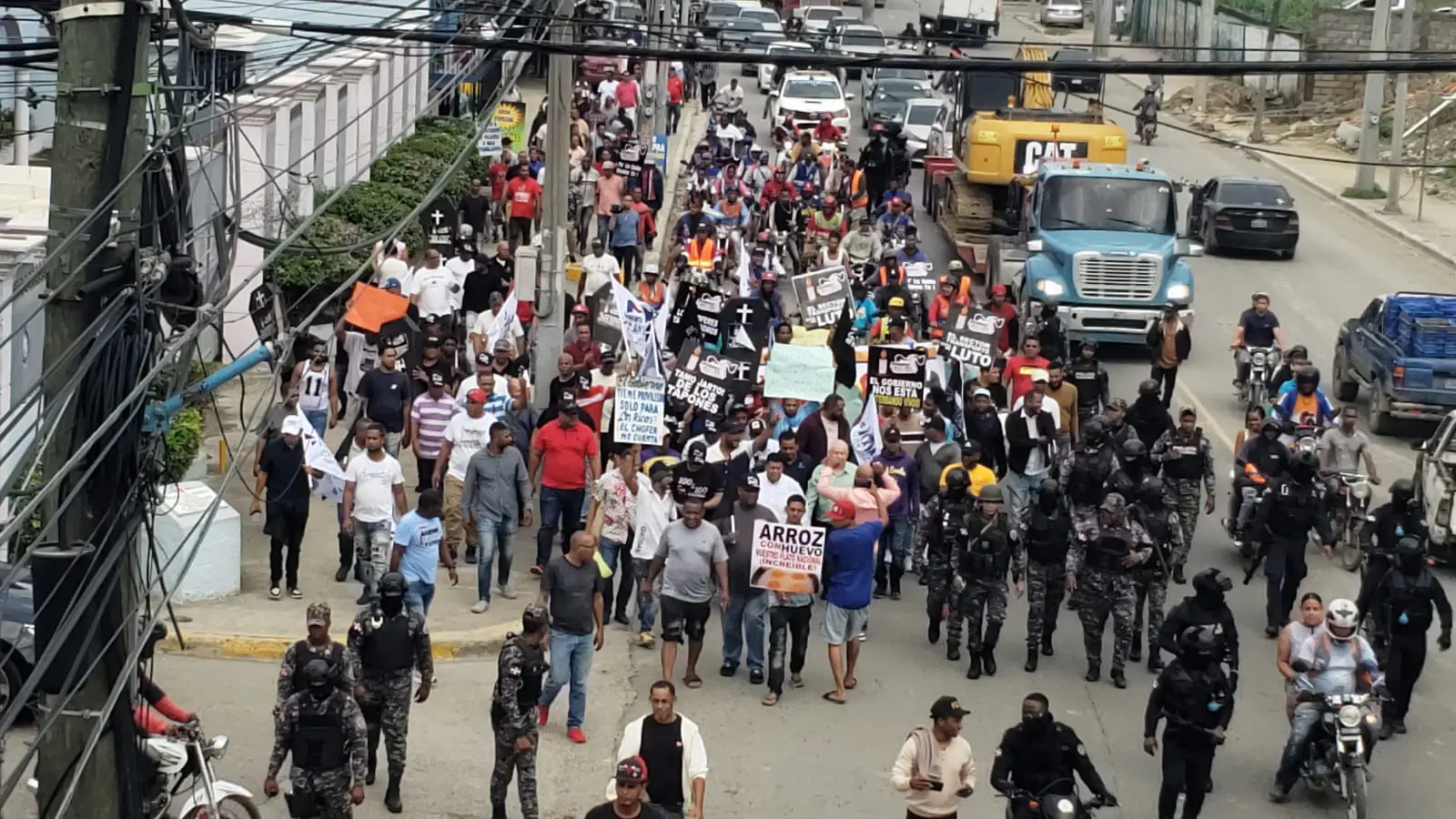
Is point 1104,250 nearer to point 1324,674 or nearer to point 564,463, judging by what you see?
point 564,463

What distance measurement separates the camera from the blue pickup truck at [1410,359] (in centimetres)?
2242

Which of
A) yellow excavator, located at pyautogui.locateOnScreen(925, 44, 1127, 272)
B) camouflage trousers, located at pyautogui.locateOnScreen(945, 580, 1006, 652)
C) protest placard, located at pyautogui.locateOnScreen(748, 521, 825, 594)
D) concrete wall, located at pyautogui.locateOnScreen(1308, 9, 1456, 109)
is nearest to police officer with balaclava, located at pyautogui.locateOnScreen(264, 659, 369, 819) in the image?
protest placard, located at pyautogui.locateOnScreen(748, 521, 825, 594)

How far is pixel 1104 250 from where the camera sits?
26344 mm

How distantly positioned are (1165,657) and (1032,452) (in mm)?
2323

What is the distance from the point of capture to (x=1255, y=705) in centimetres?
1534

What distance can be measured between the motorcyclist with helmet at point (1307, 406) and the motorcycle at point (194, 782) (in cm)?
1082

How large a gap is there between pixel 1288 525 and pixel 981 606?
8.31 ft

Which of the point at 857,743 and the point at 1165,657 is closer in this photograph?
the point at 857,743

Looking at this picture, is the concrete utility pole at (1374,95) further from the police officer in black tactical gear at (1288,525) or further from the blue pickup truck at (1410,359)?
the police officer in black tactical gear at (1288,525)

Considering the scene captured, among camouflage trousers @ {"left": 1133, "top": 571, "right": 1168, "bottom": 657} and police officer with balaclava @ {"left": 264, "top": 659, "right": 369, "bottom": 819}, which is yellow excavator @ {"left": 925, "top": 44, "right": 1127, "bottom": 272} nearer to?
camouflage trousers @ {"left": 1133, "top": 571, "right": 1168, "bottom": 657}

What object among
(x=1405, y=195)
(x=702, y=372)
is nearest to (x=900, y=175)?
(x=1405, y=195)

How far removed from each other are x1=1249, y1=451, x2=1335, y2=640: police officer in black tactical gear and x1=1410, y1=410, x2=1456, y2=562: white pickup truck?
6.22 feet

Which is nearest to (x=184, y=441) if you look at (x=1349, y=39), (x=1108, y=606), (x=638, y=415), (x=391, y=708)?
(x=638, y=415)

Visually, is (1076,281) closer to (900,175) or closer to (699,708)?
(900,175)
